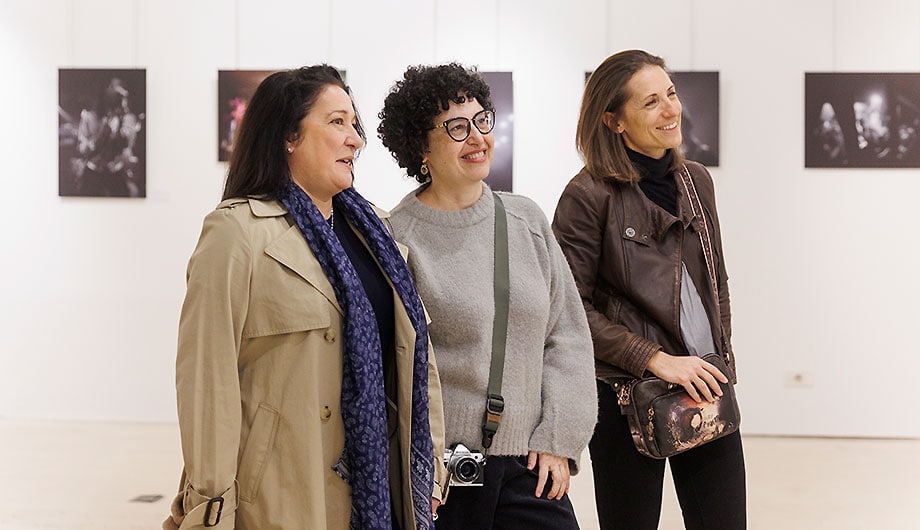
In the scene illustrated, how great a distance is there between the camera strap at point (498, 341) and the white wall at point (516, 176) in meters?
4.93

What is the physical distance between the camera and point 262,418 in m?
2.05

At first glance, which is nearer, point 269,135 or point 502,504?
point 269,135

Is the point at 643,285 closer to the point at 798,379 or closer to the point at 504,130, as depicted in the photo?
the point at 504,130

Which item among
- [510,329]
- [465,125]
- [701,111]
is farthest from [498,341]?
[701,111]

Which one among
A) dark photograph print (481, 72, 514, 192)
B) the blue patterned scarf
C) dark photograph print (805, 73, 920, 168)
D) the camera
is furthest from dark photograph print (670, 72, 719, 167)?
the blue patterned scarf

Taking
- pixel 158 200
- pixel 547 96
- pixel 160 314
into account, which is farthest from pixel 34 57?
pixel 547 96

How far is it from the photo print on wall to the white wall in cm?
11

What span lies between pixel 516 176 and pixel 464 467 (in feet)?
16.8

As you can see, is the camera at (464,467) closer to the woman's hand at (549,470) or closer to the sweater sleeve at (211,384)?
the woman's hand at (549,470)

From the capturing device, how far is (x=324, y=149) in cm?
224

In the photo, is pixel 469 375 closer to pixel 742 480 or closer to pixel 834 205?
pixel 742 480

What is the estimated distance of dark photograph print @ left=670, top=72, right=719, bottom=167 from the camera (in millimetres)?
7191

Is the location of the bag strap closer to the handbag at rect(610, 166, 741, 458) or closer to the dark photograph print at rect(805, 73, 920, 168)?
the handbag at rect(610, 166, 741, 458)

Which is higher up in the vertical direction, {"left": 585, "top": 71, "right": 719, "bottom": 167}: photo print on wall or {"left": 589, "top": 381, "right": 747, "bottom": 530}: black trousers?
{"left": 585, "top": 71, "right": 719, "bottom": 167}: photo print on wall
